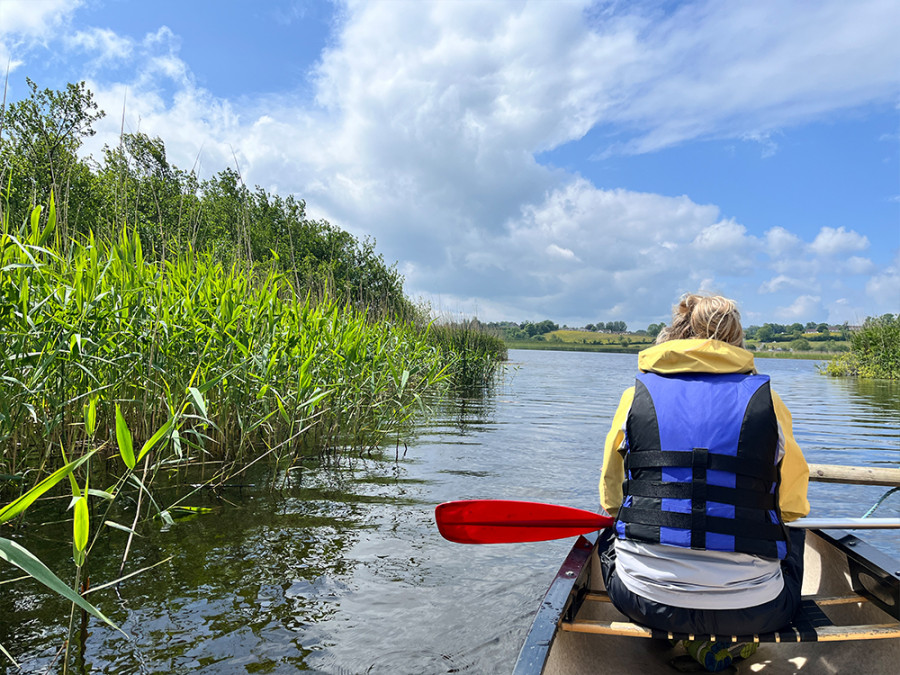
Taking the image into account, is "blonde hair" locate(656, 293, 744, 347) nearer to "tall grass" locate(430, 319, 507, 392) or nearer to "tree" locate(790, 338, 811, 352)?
"tall grass" locate(430, 319, 507, 392)

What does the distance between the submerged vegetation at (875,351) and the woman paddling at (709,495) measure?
90.7 feet

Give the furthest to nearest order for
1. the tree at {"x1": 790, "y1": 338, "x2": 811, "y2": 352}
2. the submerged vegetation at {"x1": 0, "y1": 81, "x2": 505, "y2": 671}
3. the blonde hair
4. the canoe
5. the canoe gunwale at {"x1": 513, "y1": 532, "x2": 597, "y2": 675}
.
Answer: the tree at {"x1": 790, "y1": 338, "x2": 811, "y2": 352} → the submerged vegetation at {"x1": 0, "y1": 81, "x2": 505, "y2": 671} → the blonde hair → the canoe → the canoe gunwale at {"x1": 513, "y1": 532, "x2": 597, "y2": 675}

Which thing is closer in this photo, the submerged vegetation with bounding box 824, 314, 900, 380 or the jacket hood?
the jacket hood

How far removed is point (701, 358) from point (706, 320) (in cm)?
30

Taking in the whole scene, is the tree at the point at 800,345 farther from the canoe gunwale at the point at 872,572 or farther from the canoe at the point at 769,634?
the canoe at the point at 769,634

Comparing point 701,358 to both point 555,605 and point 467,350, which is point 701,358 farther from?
point 467,350

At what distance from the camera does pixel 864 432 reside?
9992 mm

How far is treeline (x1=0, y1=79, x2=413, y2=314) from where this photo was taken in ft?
15.7

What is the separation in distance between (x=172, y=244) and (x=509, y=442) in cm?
536

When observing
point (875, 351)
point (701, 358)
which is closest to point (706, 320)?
point (701, 358)

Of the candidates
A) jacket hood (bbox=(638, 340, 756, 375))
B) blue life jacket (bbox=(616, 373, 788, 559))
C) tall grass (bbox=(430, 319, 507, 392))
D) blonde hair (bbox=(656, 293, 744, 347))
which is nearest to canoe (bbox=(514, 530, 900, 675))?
blue life jacket (bbox=(616, 373, 788, 559))

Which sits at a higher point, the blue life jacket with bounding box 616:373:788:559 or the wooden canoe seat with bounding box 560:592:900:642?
the blue life jacket with bounding box 616:373:788:559

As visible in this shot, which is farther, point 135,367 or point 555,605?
point 135,367

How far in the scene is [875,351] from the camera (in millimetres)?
25406
